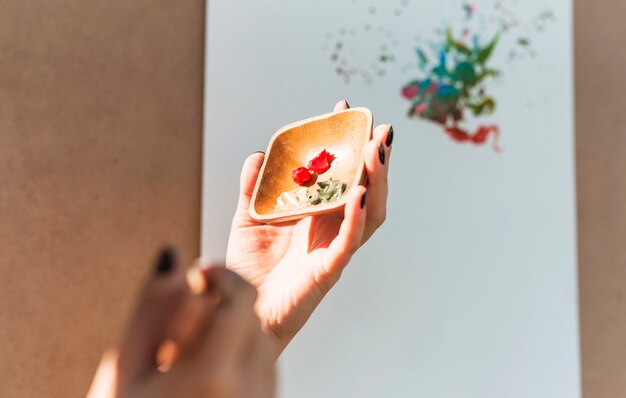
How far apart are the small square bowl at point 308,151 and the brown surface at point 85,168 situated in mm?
454

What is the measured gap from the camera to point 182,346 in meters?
0.33

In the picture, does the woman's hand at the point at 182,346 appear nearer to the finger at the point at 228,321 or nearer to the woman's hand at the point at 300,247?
the finger at the point at 228,321

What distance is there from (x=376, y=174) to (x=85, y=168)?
84 cm

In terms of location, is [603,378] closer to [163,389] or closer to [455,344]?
[455,344]

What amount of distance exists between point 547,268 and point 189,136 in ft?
3.70

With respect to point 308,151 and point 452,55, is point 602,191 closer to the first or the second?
point 452,55

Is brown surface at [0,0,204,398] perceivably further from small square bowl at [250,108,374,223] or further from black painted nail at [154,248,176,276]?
black painted nail at [154,248,176,276]

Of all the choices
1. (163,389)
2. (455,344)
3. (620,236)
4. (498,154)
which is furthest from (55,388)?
(620,236)

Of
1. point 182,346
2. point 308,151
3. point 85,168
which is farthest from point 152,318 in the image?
point 85,168

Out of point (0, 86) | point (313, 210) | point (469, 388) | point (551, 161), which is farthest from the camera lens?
point (551, 161)

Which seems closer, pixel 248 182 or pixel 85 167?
pixel 248 182

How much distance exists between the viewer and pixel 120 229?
1.35m

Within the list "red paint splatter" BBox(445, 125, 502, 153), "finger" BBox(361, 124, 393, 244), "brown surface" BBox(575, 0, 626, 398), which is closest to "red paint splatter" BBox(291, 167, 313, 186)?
"finger" BBox(361, 124, 393, 244)

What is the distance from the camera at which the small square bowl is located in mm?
944
